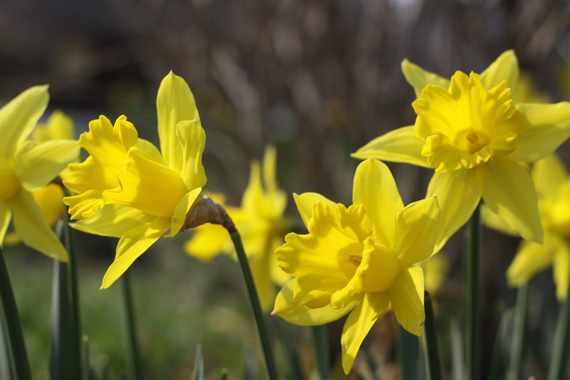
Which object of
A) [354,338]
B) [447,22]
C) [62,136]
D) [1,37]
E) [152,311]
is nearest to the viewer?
[354,338]

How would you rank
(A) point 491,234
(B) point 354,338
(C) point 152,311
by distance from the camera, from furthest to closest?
1. (C) point 152,311
2. (A) point 491,234
3. (B) point 354,338

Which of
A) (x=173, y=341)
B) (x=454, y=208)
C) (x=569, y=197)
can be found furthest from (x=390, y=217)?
(x=173, y=341)

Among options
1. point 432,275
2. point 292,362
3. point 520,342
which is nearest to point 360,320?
point 292,362

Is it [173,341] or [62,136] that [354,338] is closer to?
[62,136]

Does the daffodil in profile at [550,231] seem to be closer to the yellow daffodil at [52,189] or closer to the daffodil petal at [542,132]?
the daffodil petal at [542,132]

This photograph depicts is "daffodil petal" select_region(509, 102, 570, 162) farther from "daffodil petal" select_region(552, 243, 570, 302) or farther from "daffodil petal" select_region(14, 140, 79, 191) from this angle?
"daffodil petal" select_region(14, 140, 79, 191)

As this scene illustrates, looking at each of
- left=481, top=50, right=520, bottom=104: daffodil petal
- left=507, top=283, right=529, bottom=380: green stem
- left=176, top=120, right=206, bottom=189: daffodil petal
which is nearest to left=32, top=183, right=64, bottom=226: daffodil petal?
left=176, top=120, right=206, bottom=189: daffodil petal

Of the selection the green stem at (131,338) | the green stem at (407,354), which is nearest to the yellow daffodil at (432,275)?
the green stem at (407,354)
